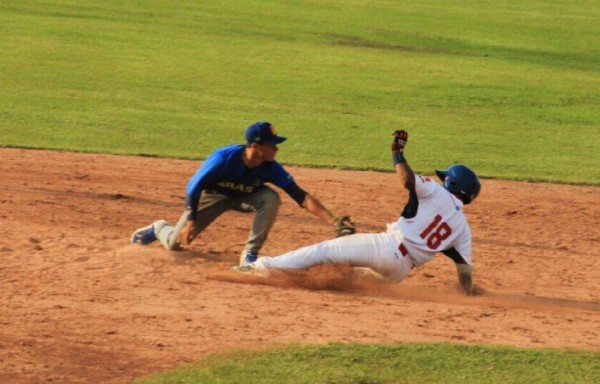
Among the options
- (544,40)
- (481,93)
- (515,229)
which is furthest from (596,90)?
(515,229)

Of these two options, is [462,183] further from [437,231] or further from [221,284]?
[221,284]

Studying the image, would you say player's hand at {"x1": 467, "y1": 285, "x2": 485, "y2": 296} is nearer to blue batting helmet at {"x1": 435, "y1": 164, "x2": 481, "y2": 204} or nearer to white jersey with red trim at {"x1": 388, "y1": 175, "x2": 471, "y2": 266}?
white jersey with red trim at {"x1": 388, "y1": 175, "x2": 471, "y2": 266}

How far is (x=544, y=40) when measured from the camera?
2444 cm

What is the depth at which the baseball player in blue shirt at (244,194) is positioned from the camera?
30.8 ft

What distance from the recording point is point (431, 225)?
9047mm

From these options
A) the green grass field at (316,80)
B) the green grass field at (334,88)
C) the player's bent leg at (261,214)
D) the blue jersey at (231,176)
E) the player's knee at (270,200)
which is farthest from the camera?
Result: the green grass field at (316,80)

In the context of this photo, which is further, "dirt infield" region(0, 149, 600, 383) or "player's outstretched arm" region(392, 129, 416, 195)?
"player's outstretched arm" region(392, 129, 416, 195)

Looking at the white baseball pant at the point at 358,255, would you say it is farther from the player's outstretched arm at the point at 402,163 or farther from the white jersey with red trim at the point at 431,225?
the player's outstretched arm at the point at 402,163

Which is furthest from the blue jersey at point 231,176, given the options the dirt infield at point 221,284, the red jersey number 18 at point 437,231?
the red jersey number 18 at point 437,231

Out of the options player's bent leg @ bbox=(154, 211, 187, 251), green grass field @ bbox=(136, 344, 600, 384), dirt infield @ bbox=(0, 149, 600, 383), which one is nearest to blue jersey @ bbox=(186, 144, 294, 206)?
player's bent leg @ bbox=(154, 211, 187, 251)

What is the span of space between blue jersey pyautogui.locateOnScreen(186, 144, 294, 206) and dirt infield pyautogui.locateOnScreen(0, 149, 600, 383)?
0.61 metres

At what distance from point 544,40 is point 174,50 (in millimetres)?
8119

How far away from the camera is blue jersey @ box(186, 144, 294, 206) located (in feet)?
31.1

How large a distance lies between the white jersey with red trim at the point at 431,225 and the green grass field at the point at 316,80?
5078mm
